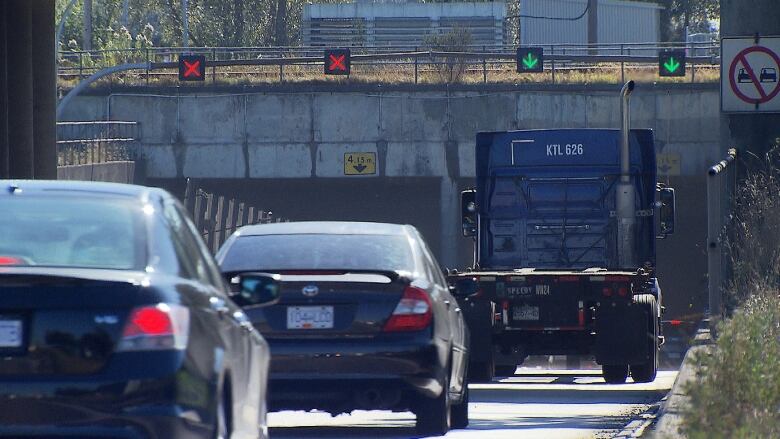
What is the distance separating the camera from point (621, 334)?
17.5 metres

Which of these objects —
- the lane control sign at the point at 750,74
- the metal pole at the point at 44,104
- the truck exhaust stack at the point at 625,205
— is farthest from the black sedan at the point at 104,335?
the metal pole at the point at 44,104

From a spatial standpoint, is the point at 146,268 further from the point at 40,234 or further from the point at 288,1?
the point at 288,1

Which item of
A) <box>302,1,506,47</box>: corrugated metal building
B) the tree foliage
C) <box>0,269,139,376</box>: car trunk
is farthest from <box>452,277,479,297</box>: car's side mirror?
the tree foliage

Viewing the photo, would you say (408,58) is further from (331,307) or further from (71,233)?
(71,233)

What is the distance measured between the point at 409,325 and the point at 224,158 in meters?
39.6

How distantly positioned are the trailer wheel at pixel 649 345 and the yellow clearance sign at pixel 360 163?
3113 centimetres

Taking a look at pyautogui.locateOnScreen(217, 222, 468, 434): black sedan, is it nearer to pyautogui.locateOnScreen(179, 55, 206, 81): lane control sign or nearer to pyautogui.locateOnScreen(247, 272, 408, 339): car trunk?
pyautogui.locateOnScreen(247, 272, 408, 339): car trunk

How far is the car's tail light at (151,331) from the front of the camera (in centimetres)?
636

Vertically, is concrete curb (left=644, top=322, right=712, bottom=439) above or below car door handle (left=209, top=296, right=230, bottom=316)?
below

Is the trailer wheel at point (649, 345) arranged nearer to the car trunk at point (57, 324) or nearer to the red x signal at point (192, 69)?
the car trunk at point (57, 324)

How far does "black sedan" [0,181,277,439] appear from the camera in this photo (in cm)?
629

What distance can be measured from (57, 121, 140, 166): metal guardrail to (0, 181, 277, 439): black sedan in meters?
34.3

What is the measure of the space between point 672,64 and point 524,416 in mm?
37455

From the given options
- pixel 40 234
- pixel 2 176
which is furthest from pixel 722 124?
pixel 40 234
